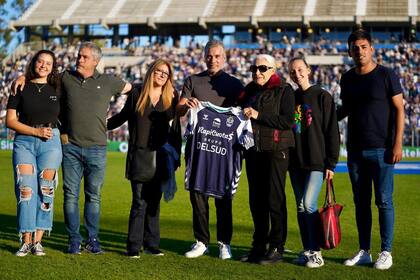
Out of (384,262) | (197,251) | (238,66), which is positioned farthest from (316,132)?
(238,66)

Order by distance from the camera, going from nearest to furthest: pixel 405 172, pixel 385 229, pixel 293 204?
pixel 385 229, pixel 293 204, pixel 405 172

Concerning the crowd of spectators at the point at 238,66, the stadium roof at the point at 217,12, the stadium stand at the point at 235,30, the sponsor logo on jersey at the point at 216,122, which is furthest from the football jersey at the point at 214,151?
the stadium roof at the point at 217,12

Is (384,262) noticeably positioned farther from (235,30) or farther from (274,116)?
(235,30)

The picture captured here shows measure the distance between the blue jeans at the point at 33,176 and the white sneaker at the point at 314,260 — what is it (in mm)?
2701

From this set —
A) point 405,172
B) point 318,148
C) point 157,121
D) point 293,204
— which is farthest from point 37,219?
point 405,172

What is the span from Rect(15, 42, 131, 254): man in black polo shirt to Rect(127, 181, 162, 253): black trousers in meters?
0.42

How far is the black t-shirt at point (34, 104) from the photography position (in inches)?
270

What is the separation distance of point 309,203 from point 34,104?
2916mm

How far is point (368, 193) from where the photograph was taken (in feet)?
22.2

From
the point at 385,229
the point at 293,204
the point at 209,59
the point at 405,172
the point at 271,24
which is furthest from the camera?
the point at 271,24

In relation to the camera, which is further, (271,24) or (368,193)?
(271,24)

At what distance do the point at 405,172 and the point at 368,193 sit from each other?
13.2 metres

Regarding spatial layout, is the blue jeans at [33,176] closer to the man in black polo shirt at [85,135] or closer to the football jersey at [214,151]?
the man in black polo shirt at [85,135]

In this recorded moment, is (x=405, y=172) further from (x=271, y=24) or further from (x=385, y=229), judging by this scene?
(x=271, y=24)
